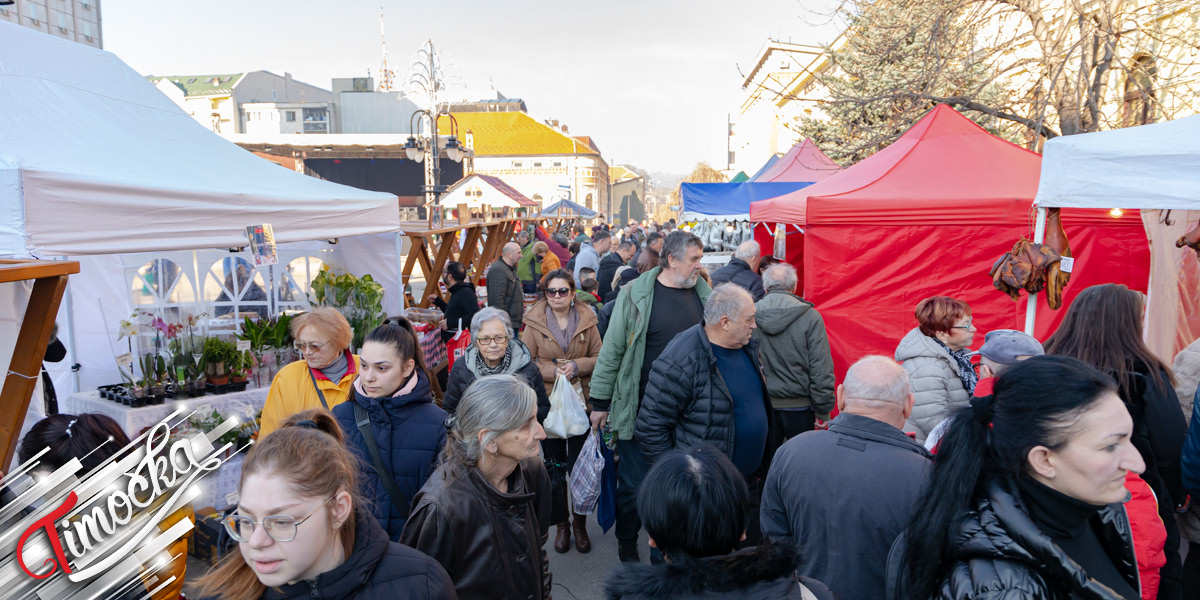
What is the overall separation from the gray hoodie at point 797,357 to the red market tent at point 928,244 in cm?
201

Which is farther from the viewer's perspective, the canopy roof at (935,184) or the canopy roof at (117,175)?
the canopy roof at (935,184)

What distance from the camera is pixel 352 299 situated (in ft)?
19.1

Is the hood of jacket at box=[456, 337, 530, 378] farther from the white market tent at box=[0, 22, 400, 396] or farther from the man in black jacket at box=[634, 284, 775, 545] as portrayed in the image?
the white market tent at box=[0, 22, 400, 396]

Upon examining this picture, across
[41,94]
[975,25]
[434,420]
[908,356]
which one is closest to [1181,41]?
[975,25]

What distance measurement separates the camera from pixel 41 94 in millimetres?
4039

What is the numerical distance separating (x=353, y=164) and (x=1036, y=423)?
44.8m

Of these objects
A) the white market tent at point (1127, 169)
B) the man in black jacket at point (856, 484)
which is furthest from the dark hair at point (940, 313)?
the man in black jacket at point (856, 484)

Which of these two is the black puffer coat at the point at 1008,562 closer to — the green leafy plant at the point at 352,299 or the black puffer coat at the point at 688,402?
the black puffer coat at the point at 688,402

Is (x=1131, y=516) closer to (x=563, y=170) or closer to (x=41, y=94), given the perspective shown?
(x=41, y=94)

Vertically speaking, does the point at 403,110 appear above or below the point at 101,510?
above

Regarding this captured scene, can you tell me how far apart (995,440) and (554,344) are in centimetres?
329

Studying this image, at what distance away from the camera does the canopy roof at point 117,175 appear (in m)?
3.13

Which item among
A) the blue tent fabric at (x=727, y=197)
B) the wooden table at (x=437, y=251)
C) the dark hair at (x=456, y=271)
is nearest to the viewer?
the dark hair at (x=456, y=271)

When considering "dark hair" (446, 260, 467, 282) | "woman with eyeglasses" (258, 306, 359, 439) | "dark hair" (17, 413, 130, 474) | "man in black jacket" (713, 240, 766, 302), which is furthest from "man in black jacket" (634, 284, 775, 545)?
"dark hair" (446, 260, 467, 282)
